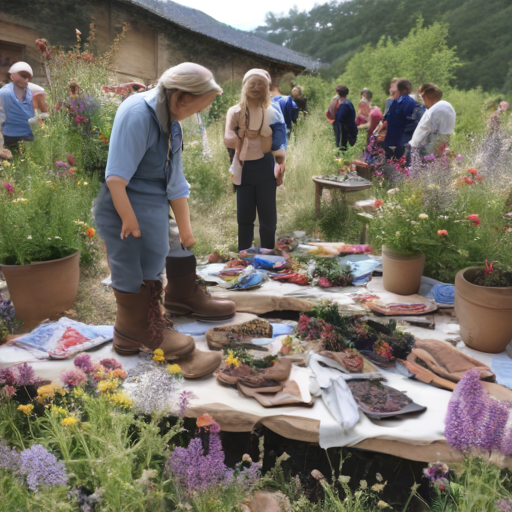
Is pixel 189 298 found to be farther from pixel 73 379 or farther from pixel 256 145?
pixel 256 145

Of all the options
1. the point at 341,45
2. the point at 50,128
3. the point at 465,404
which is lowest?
the point at 465,404

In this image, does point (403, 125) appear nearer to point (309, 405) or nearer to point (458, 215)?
point (458, 215)

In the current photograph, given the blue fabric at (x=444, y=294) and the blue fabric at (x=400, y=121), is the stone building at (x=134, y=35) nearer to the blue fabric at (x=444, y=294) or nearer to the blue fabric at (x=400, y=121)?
the blue fabric at (x=400, y=121)

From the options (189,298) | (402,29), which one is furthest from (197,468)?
(402,29)

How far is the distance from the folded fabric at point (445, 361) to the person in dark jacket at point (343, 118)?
23.1ft

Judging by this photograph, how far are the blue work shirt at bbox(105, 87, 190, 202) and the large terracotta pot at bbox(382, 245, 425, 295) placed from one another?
7.29 feet

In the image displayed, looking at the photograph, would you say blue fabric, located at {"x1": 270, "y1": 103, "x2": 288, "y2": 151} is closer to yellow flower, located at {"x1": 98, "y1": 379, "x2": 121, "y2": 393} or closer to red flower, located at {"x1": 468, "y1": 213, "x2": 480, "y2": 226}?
red flower, located at {"x1": 468, "y1": 213, "x2": 480, "y2": 226}

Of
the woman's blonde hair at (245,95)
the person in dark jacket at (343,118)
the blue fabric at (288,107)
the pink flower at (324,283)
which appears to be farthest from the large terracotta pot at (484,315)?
the person in dark jacket at (343,118)

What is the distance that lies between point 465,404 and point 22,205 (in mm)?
3650

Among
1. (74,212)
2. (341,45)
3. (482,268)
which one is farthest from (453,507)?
(341,45)

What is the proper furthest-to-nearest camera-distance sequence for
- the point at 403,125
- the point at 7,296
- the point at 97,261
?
the point at 403,125
the point at 97,261
the point at 7,296

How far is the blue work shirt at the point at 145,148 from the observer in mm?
2422

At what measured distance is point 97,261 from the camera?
519 cm

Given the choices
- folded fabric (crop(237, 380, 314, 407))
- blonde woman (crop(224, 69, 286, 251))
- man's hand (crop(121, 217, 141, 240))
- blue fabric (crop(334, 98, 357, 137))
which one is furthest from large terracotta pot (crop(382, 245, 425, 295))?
blue fabric (crop(334, 98, 357, 137))
